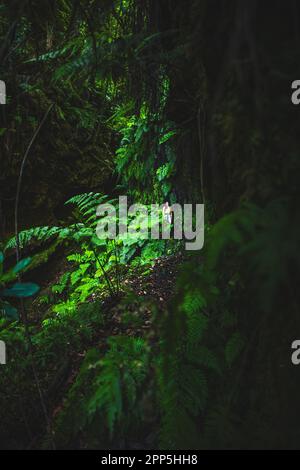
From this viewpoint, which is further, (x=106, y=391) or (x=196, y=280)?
(x=106, y=391)

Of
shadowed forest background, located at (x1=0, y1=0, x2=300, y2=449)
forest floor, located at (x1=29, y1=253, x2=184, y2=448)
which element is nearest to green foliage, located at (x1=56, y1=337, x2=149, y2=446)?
shadowed forest background, located at (x1=0, y1=0, x2=300, y2=449)

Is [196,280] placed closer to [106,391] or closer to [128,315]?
[128,315]

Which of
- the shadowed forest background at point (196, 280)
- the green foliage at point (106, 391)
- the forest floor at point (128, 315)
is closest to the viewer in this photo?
the shadowed forest background at point (196, 280)

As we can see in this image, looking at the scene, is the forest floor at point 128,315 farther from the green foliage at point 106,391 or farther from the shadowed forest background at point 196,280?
the green foliage at point 106,391

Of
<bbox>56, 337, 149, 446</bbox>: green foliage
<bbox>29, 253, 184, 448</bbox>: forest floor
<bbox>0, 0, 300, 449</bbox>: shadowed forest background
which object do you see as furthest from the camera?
<bbox>29, 253, 184, 448</bbox>: forest floor

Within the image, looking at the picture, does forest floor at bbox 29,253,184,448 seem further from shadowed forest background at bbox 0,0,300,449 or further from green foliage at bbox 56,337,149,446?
green foliage at bbox 56,337,149,446

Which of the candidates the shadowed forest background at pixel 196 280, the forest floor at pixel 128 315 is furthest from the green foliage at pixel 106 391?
the forest floor at pixel 128 315

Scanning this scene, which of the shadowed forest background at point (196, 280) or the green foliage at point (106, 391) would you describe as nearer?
the shadowed forest background at point (196, 280)

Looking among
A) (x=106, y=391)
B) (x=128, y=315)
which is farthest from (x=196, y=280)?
(x=106, y=391)

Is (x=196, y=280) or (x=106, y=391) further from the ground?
(x=196, y=280)

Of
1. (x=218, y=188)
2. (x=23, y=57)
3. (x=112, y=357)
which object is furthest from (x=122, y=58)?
(x=23, y=57)

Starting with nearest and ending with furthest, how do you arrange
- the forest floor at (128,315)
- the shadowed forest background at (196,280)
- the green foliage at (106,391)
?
the shadowed forest background at (196,280) → the green foliage at (106,391) → the forest floor at (128,315)

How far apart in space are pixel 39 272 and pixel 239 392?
4.86 m

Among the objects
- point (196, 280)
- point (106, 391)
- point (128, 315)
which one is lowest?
point (106, 391)
